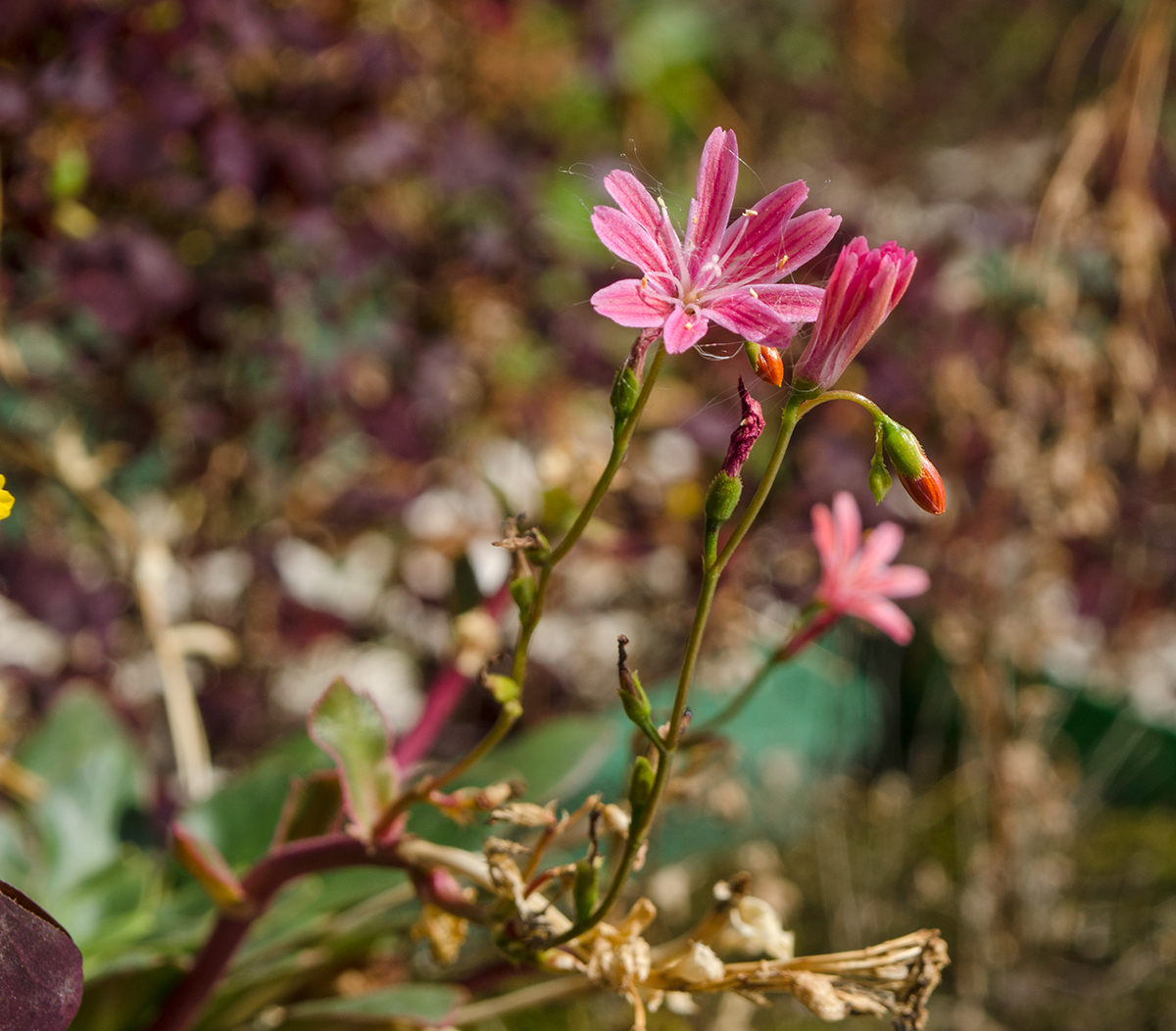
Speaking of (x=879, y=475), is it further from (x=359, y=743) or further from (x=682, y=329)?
(x=359, y=743)

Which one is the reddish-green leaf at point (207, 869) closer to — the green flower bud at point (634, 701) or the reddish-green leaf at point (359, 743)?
the reddish-green leaf at point (359, 743)

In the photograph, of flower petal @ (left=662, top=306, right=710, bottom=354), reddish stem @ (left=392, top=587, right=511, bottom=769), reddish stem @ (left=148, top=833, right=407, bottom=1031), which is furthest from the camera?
reddish stem @ (left=392, top=587, right=511, bottom=769)

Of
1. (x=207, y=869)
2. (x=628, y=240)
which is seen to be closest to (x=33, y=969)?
(x=207, y=869)

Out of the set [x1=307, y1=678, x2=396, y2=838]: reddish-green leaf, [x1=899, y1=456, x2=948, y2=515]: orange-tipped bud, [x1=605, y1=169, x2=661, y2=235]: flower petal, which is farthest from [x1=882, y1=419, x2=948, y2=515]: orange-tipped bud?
[x1=307, y1=678, x2=396, y2=838]: reddish-green leaf

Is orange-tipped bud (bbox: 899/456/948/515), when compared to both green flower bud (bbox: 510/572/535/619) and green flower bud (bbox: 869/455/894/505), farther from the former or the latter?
green flower bud (bbox: 510/572/535/619)

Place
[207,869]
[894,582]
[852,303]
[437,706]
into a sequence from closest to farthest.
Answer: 1. [852,303]
2. [207,869]
3. [894,582]
4. [437,706]

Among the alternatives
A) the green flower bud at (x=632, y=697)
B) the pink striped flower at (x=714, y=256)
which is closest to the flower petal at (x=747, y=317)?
the pink striped flower at (x=714, y=256)
